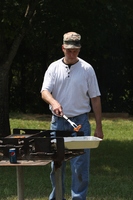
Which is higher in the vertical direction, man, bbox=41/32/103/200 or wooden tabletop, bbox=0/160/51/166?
Answer: man, bbox=41/32/103/200

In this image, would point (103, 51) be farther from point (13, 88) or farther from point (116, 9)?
point (116, 9)

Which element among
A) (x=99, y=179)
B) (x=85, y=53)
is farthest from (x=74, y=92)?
(x=85, y=53)

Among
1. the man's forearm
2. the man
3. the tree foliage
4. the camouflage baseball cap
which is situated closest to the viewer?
the camouflage baseball cap

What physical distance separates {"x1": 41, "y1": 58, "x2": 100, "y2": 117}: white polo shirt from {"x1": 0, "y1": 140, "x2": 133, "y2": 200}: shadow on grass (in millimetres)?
1652

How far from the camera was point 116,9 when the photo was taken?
11297mm

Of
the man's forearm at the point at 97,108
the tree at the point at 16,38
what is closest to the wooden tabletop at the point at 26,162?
the man's forearm at the point at 97,108

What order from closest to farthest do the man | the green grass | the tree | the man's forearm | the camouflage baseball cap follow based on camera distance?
1. the camouflage baseball cap
2. the man
3. the man's forearm
4. the green grass
5. the tree

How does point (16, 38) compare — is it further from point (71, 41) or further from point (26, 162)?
point (26, 162)

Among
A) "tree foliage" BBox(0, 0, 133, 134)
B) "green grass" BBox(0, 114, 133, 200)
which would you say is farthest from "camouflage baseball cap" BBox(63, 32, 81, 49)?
"tree foliage" BBox(0, 0, 133, 134)

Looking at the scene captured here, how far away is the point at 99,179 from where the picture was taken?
8672 millimetres

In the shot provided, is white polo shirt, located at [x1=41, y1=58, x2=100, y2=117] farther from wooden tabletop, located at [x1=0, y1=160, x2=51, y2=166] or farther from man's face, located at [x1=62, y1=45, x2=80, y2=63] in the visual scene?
wooden tabletop, located at [x1=0, y1=160, x2=51, y2=166]

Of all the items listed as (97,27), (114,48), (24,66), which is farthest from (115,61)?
(97,27)

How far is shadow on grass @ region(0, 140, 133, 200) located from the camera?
297 inches

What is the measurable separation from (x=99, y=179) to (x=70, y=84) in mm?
2927
